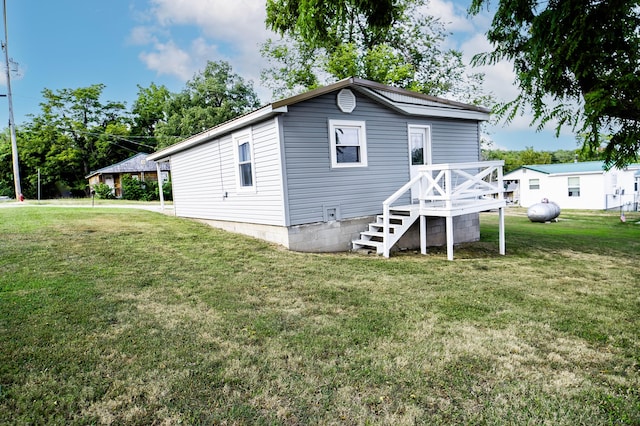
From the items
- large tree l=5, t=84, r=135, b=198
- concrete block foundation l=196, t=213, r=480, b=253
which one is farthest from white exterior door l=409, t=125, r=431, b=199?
large tree l=5, t=84, r=135, b=198

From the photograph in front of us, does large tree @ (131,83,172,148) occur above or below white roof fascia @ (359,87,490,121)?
above

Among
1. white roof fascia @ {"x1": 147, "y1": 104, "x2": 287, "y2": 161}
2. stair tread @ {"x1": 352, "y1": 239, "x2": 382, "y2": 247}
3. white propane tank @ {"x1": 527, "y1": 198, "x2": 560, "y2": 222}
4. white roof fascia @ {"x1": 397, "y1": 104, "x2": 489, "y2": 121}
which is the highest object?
white roof fascia @ {"x1": 397, "y1": 104, "x2": 489, "y2": 121}

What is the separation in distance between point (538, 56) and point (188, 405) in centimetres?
326

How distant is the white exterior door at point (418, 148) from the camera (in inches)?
379

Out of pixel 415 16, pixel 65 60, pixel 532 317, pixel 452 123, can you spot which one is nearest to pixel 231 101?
→ pixel 65 60

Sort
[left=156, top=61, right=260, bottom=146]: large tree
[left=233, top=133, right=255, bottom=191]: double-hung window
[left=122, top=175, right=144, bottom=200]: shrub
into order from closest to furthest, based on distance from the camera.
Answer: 1. [left=233, top=133, right=255, bottom=191]: double-hung window
2. [left=122, top=175, right=144, bottom=200]: shrub
3. [left=156, top=61, right=260, bottom=146]: large tree

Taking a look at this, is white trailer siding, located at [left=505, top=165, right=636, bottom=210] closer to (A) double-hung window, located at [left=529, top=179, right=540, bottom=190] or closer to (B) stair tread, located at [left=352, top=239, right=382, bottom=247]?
(A) double-hung window, located at [left=529, top=179, right=540, bottom=190]

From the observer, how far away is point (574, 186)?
24953 mm

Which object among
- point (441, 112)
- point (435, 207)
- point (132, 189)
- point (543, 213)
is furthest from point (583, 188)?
point (132, 189)

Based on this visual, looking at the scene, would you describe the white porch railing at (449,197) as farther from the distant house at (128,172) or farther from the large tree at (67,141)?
the large tree at (67,141)

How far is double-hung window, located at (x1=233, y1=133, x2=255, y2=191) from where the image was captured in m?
8.61

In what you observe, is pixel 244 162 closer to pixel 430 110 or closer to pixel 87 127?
pixel 430 110

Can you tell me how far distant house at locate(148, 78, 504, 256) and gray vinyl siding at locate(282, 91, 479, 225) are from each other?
0.02m

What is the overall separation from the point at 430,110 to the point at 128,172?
27.2 metres
